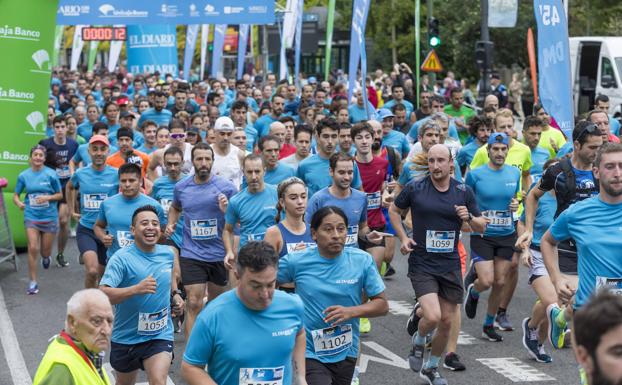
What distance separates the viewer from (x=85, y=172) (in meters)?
11.5

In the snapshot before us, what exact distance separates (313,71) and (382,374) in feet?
153

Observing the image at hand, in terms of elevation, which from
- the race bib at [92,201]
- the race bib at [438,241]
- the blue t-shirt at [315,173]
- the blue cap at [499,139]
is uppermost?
the blue cap at [499,139]

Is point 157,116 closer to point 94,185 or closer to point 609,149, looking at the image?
point 94,185

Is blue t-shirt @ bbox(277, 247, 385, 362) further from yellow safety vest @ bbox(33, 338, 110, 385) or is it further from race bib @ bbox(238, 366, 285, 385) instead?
yellow safety vest @ bbox(33, 338, 110, 385)

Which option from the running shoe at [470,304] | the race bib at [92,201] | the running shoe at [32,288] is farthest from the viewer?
the running shoe at [32,288]

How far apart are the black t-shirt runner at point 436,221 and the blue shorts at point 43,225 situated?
19.5 feet

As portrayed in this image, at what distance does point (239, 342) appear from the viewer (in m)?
5.14

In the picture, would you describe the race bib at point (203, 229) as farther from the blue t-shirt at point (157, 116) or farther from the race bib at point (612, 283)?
the blue t-shirt at point (157, 116)

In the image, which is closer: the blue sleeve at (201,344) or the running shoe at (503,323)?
the blue sleeve at (201,344)

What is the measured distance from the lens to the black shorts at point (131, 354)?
737 centimetres

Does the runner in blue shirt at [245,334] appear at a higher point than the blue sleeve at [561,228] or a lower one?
lower

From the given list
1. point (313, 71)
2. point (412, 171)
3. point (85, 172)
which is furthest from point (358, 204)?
point (313, 71)

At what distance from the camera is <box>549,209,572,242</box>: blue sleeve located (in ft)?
21.8

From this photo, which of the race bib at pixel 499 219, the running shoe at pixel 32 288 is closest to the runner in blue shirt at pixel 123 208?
the race bib at pixel 499 219
